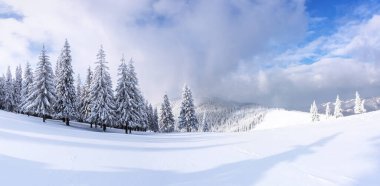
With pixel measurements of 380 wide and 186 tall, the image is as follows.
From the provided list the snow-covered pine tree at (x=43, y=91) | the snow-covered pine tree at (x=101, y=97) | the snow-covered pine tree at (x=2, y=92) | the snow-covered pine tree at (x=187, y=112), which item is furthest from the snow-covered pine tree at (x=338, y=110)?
the snow-covered pine tree at (x=2, y=92)

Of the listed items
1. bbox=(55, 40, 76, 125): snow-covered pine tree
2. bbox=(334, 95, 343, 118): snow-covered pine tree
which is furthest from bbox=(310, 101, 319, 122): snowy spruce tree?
bbox=(55, 40, 76, 125): snow-covered pine tree

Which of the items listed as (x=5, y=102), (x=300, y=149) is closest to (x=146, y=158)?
(x=300, y=149)

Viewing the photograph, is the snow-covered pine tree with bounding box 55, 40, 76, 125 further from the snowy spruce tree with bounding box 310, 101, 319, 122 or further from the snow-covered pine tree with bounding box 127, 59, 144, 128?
the snowy spruce tree with bounding box 310, 101, 319, 122

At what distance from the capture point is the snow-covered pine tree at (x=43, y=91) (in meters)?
47.0

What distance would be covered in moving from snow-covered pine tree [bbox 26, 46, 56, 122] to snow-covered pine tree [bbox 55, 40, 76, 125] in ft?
8.07

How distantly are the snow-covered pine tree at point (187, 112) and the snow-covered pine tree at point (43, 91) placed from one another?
107 feet

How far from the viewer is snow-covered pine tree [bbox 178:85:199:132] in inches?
2872

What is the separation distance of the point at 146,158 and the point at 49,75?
38852mm

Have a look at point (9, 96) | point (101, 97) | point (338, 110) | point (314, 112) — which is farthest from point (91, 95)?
point (314, 112)

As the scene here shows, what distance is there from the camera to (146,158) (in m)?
16.2

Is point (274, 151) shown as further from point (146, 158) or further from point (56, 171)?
point (56, 171)

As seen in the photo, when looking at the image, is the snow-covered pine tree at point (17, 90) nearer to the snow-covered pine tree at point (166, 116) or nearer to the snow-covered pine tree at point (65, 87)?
the snow-covered pine tree at point (65, 87)

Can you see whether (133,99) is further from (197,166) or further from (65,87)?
(197,166)

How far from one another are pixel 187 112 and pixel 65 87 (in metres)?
30.7
